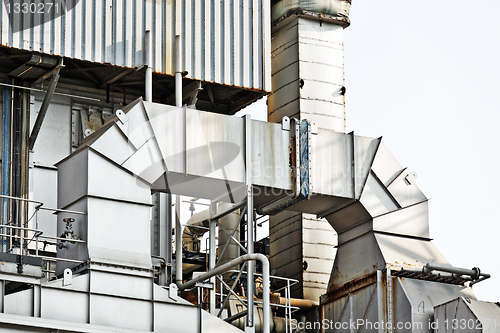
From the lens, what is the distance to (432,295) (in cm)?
2100

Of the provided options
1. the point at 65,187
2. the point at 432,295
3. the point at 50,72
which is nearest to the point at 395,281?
the point at 432,295

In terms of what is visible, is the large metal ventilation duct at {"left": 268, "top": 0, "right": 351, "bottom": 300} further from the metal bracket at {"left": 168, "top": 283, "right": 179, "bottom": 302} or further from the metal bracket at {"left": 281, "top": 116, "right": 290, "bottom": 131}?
the metal bracket at {"left": 168, "top": 283, "right": 179, "bottom": 302}

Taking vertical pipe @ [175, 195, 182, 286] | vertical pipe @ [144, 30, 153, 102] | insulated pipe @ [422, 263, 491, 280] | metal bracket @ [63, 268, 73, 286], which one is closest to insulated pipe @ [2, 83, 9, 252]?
vertical pipe @ [144, 30, 153, 102]

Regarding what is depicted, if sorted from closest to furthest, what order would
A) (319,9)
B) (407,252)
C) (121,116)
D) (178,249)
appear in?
(121,116), (407,252), (178,249), (319,9)

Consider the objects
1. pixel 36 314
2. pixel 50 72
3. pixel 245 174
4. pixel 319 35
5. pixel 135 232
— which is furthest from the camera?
pixel 319 35

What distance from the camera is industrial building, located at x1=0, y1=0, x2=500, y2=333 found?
18.5m

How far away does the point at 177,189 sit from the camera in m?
20.7

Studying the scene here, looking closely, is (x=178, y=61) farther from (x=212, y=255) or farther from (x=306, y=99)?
(x=306, y=99)

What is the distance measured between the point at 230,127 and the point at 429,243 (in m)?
5.80

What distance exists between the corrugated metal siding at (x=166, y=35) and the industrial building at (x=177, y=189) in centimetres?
4

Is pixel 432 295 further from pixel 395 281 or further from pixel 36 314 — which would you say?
pixel 36 314

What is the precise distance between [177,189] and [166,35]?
4.52 metres

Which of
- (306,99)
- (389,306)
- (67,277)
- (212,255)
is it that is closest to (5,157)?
(212,255)

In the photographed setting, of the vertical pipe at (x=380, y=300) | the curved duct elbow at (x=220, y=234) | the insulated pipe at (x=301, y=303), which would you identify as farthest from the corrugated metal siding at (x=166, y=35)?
the vertical pipe at (x=380, y=300)
